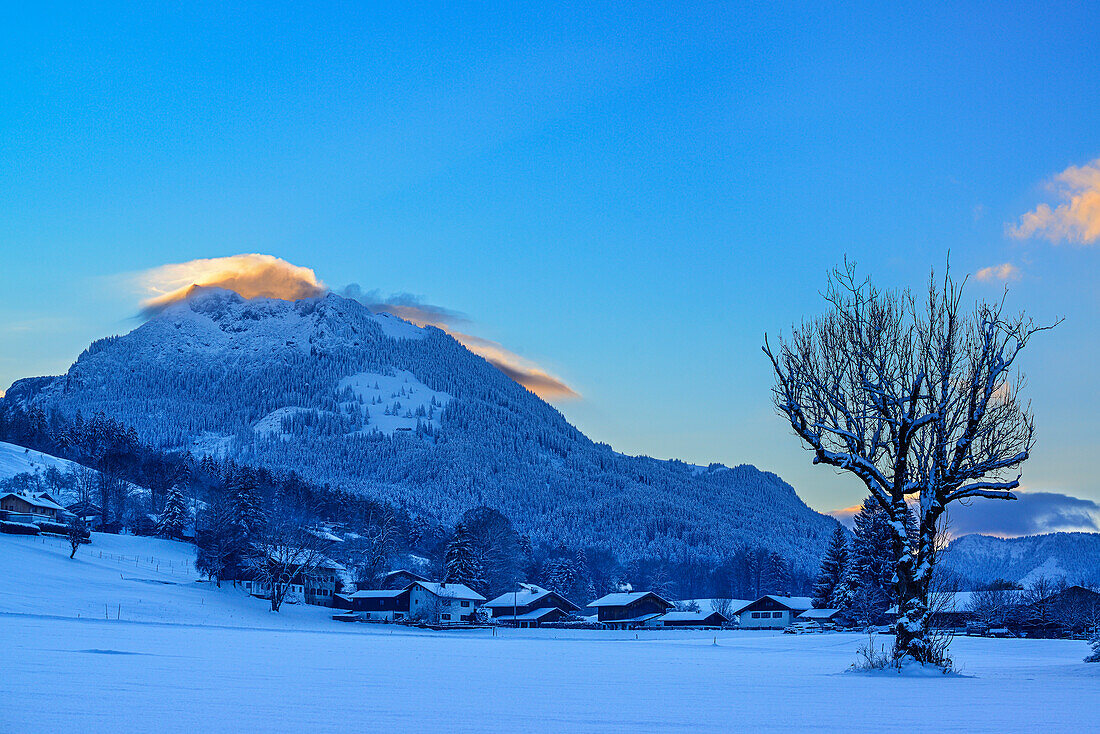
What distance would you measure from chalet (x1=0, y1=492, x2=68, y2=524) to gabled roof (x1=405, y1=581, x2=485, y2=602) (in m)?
43.0

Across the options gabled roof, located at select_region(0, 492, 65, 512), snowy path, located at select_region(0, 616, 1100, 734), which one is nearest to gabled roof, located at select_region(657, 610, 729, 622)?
gabled roof, located at select_region(0, 492, 65, 512)

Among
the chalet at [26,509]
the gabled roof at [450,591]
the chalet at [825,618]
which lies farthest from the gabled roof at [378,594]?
the chalet at [825,618]

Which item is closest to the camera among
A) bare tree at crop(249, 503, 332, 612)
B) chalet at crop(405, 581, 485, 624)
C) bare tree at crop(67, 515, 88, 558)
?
bare tree at crop(67, 515, 88, 558)

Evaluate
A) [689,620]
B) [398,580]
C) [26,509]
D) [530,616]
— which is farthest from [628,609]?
[26,509]

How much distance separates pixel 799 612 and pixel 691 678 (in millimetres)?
94694

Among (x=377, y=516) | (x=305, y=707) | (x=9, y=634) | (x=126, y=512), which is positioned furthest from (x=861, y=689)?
(x=377, y=516)

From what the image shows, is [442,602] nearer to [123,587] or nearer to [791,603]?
[123,587]

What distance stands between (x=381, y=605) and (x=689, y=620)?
35131 millimetres

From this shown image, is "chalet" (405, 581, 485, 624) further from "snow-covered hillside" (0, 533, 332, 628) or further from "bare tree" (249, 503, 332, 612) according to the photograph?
"bare tree" (249, 503, 332, 612)

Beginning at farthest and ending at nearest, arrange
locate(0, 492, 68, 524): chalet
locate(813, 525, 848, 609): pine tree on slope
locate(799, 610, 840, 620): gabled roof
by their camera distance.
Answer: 1. locate(0, 492, 68, 524): chalet
2. locate(813, 525, 848, 609): pine tree on slope
3. locate(799, 610, 840, 620): gabled roof

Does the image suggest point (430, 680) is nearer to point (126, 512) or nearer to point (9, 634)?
point (9, 634)

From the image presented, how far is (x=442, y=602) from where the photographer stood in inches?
3819

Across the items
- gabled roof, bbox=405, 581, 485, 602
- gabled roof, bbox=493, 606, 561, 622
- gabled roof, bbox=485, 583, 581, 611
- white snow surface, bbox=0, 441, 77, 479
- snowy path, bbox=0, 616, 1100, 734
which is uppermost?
white snow surface, bbox=0, 441, 77, 479

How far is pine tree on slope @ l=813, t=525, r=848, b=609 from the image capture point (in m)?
87.1
